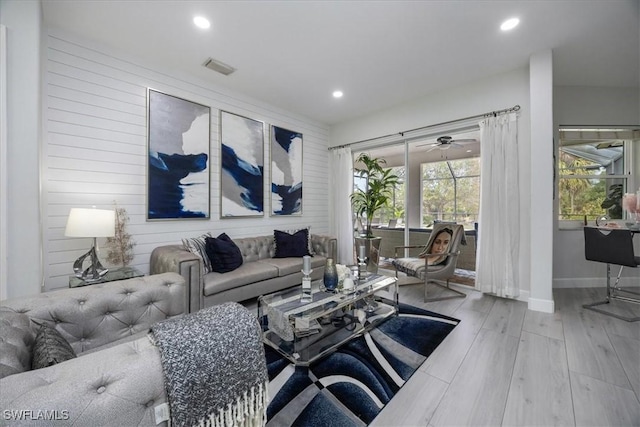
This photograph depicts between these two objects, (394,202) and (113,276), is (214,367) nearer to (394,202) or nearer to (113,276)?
(113,276)

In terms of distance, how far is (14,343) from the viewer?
88cm

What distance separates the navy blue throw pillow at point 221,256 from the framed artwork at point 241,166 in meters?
0.67

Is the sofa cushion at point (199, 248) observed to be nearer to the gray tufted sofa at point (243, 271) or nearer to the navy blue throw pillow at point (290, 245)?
the gray tufted sofa at point (243, 271)

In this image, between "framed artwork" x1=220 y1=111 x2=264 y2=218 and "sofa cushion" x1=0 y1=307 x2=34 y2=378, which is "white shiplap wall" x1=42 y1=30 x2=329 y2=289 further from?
"sofa cushion" x1=0 y1=307 x2=34 y2=378

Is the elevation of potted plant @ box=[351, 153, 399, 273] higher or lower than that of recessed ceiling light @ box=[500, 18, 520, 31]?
lower

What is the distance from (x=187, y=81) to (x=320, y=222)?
320 cm

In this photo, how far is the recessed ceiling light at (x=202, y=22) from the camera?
234 centimetres

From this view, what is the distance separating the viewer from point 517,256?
318 centimetres

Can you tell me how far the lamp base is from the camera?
2268 mm

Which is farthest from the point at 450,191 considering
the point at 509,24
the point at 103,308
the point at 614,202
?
the point at 103,308

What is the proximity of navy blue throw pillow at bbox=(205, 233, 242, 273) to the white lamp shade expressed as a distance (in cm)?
101

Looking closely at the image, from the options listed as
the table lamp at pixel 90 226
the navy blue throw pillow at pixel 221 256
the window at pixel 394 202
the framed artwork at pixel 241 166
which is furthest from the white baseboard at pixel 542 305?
the table lamp at pixel 90 226

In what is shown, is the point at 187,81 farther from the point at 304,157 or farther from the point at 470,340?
the point at 470,340

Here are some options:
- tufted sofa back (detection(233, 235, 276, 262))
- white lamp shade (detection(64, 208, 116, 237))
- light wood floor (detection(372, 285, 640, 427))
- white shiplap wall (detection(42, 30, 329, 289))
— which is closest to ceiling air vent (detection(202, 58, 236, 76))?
white shiplap wall (detection(42, 30, 329, 289))
